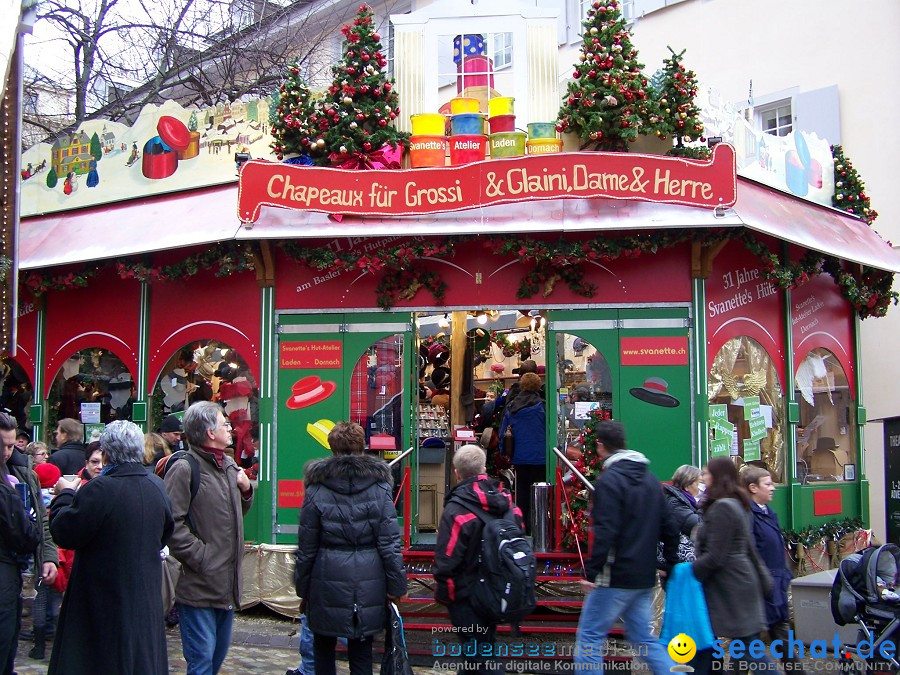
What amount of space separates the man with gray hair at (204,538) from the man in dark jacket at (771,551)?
11.3ft

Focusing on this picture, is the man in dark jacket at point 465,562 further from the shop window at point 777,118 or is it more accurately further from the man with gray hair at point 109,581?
the shop window at point 777,118

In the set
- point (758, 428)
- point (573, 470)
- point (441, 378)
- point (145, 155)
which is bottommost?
point (573, 470)

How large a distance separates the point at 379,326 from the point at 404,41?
3131 millimetres

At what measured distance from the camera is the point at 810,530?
32.2ft

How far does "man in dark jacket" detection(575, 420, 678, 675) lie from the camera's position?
5586 mm

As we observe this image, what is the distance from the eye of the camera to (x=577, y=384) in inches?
375

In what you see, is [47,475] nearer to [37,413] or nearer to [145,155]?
[37,413]

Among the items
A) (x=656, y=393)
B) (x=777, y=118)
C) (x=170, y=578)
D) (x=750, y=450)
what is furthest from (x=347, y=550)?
(x=777, y=118)

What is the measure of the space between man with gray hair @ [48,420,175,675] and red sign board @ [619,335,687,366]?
5629mm

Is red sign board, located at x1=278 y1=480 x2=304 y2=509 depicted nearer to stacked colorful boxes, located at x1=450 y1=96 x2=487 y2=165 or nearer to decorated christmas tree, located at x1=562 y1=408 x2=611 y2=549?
decorated christmas tree, located at x1=562 y1=408 x2=611 y2=549

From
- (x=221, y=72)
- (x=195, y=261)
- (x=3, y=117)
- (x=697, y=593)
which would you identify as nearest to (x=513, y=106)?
(x=195, y=261)

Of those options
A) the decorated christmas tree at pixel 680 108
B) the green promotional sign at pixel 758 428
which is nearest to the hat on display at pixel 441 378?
the green promotional sign at pixel 758 428

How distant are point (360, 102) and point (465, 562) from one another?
553 cm

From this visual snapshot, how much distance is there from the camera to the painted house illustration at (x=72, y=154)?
A: 36.6ft
